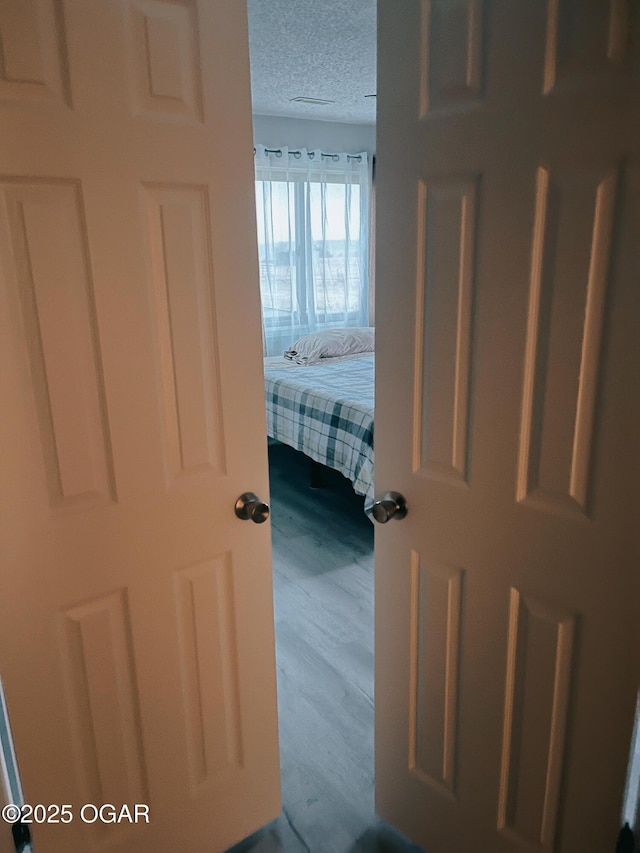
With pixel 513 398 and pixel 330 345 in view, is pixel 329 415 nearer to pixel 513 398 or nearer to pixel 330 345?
pixel 330 345

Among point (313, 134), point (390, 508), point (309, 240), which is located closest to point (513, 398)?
A: point (390, 508)

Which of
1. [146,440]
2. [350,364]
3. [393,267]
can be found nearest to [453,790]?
[146,440]

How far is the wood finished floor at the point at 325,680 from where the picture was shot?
1.57 meters

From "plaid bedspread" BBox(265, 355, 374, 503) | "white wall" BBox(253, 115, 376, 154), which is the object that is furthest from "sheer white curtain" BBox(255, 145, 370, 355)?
"plaid bedspread" BBox(265, 355, 374, 503)

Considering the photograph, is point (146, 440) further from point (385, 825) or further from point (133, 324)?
point (385, 825)

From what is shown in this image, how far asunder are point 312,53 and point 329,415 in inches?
77.8

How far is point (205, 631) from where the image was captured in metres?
1.33

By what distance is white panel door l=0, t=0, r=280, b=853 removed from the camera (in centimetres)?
97

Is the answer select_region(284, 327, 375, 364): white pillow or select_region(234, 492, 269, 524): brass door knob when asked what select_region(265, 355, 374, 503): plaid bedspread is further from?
select_region(234, 492, 269, 524): brass door knob

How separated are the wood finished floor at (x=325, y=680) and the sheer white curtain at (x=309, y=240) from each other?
2172mm

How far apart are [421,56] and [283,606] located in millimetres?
2098

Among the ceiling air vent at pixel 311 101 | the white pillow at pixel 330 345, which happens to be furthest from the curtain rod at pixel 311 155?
the white pillow at pixel 330 345

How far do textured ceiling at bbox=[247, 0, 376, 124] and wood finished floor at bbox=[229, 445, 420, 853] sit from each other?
2485 millimetres

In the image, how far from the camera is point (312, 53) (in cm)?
329
